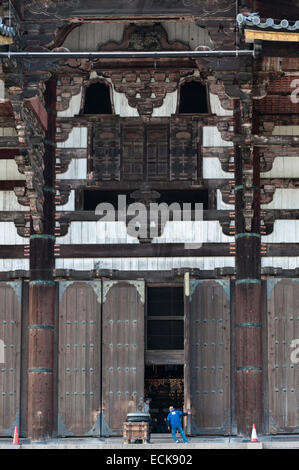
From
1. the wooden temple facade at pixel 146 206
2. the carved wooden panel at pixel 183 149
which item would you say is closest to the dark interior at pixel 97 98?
the wooden temple facade at pixel 146 206

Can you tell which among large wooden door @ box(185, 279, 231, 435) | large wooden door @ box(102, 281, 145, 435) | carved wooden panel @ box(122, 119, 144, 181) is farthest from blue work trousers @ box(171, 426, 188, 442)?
carved wooden panel @ box(122, 119, 144, 181)

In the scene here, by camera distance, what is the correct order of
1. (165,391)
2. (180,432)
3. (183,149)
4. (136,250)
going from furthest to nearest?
(165,391) < (183,149) < (136,250) < (180,432)

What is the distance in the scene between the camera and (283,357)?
3394cm

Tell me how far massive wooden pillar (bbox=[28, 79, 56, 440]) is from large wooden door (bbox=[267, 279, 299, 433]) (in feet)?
17.2

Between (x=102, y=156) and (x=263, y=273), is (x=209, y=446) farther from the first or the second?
(x=102, y=156)

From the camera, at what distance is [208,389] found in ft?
111

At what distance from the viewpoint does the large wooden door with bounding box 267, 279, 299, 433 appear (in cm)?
3378

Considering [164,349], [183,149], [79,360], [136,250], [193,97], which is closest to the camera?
[79,360]

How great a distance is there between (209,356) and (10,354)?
15.7 feet

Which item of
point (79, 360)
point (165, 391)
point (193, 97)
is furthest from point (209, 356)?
point (193, 97)

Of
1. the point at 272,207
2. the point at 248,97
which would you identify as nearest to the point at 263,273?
the point at 272,207

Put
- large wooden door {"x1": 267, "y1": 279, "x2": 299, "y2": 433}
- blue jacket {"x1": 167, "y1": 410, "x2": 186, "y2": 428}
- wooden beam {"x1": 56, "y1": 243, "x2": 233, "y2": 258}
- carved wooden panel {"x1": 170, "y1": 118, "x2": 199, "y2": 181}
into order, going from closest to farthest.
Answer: blue jacket {"x1": 167, "y1": 410, "x2": 186, "y2": 428}, large wooden door {"x1": 267, "y1": 279, "x2": 299, "y2": 433}, wooden beam {"x1": 56, "y1": 243, "x2": 233, "y2": 258}, carved wooden panel {"x1": 170, "y1": 118, "x2": 199, "y2": 181}

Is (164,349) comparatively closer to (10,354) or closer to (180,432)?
(180,432)

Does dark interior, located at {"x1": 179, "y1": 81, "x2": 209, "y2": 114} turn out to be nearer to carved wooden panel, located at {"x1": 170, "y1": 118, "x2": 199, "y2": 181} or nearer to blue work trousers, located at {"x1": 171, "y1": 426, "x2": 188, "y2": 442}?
carved wooden panel, located at {"x1": 170, "y1": 118, "x2": 199, "y2": 181}
